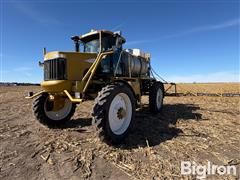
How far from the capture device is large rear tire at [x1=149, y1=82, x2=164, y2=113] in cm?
976

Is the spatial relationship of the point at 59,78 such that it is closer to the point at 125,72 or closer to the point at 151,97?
the point at 125,72

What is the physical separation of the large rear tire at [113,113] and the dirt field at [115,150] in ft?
0.97

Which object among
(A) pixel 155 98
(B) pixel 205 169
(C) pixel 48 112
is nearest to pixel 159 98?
(A) pixel 155 98

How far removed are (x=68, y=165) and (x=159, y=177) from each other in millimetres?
1843

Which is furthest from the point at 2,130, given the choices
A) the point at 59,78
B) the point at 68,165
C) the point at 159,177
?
the point at 159,177

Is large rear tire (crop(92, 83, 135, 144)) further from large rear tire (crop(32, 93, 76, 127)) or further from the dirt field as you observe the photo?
large rear tire (crop(32, 93, 76, 127))

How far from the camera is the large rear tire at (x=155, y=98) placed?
9758 millimetres

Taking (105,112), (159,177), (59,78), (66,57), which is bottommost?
(159,177)

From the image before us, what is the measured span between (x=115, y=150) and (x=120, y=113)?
1256mm

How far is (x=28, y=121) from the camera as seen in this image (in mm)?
8352

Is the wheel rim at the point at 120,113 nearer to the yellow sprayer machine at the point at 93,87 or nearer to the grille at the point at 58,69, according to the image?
the yellow sprayer machine at the point at 93,87

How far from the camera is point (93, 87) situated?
703 centimetres

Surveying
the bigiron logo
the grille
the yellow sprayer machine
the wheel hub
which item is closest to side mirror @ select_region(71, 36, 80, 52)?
the yellow sprayer machine

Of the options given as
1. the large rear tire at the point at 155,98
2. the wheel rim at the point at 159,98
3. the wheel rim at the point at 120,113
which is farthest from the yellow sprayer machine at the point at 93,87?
the wheel rim at the point at 159,98
